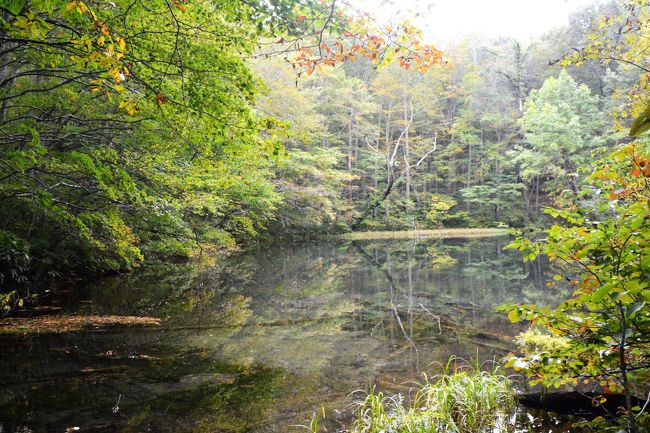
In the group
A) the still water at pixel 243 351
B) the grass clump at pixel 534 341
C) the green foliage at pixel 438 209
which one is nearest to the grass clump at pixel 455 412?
the still water at pixel 243 351

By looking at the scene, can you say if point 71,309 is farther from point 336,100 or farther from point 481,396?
point 336,100

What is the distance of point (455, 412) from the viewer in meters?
3.35

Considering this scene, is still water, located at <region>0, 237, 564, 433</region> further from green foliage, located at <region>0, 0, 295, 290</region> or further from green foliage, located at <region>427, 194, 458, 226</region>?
green foliage, located at <region>427, 194, 458, 226</region>

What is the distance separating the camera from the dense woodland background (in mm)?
3844

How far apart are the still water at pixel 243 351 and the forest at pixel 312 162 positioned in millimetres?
174

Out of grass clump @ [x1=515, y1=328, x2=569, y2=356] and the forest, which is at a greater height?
the forest

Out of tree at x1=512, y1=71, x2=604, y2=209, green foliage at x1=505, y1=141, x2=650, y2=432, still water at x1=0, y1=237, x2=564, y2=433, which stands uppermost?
tree at x1=512, y1=71, x2=604, y2=209

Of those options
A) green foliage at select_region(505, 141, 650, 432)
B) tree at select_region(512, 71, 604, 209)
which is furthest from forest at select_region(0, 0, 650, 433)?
tree at select_region(512, 71, 604, 209)

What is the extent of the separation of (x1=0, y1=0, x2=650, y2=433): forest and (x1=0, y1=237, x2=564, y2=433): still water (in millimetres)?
174

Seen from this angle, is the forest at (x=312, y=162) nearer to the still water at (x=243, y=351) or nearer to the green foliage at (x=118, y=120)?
the green foliage at (x=118, y=120)

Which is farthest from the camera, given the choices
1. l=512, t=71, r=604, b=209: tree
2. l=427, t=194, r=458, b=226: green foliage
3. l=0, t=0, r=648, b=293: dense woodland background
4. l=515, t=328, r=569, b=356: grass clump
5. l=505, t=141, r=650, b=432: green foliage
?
l=427, t=194, r=458, b=226: green foliage

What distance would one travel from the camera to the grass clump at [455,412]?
3.10 m

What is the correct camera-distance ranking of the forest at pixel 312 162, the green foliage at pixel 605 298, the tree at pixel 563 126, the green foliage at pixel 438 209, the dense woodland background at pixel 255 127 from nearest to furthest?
the green foliage at pixel 605 298, the forest at pixel 312 162, the dense woodland background at pixel 255 127, the tree at pixel 563 126, the green foliage at pixel 438 209

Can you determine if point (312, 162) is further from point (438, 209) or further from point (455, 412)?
point (455, 412)
